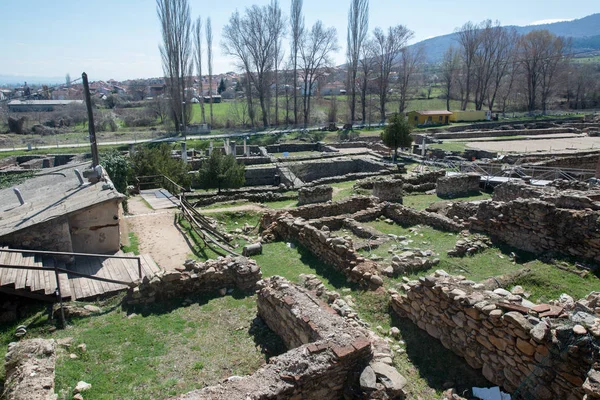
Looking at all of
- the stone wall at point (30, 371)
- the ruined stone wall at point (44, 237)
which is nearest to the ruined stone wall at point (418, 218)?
the ruined stone wall at point (44, 237)

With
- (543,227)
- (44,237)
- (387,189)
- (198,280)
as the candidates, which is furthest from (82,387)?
(387,189)

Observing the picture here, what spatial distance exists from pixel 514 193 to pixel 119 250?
1461cm

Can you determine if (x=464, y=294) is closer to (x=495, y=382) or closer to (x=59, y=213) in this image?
(x=495, y=382)

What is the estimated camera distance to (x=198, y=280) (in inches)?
364

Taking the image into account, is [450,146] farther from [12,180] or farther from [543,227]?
[12,180]

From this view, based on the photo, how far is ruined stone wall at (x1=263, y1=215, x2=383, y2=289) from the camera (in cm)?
949

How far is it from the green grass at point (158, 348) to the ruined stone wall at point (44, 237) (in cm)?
315

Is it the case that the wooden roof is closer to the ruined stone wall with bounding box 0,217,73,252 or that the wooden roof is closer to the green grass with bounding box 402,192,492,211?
the ruined stone wall with bounding box 0,217,73,252

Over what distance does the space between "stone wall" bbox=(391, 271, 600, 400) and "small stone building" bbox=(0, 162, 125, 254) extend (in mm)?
9483

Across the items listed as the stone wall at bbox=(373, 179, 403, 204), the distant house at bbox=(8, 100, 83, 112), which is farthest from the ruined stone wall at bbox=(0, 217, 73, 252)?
the distant house at bbox=(8, 100, 83, 112)

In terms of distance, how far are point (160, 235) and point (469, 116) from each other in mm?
57601

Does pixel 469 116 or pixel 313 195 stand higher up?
pixel 469 116

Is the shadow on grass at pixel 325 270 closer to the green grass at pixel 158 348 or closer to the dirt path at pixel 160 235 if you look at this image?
the green grass at pixel 158 348

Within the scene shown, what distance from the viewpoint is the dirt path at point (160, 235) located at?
40.5 feet
